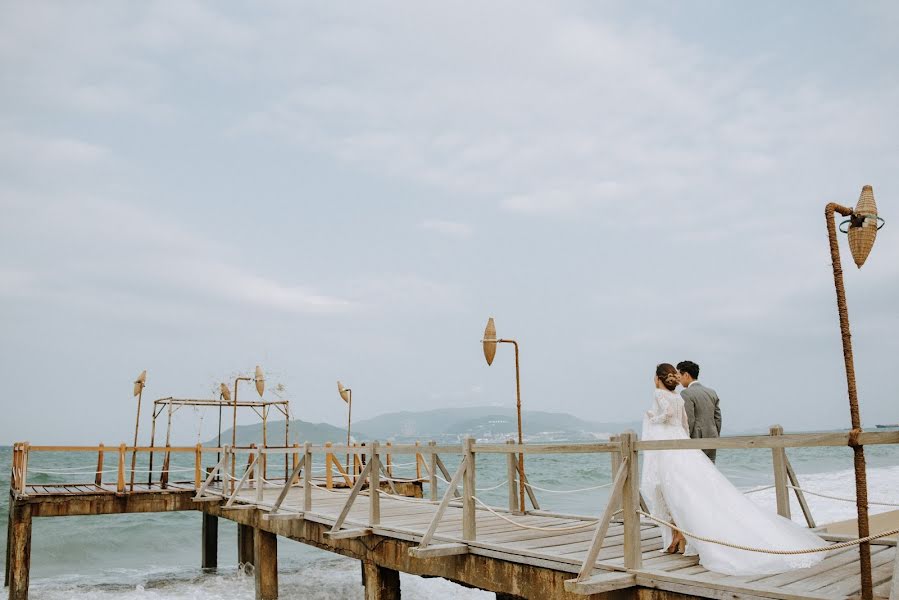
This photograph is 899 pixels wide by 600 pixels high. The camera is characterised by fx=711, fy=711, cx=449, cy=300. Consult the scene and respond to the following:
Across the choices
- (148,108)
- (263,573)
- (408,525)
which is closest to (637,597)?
(408,525)

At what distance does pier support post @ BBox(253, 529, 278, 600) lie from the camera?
45.2ft

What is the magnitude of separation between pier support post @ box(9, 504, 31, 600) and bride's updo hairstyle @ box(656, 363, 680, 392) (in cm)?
1466

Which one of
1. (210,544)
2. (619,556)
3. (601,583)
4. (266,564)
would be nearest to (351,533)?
(619,556)

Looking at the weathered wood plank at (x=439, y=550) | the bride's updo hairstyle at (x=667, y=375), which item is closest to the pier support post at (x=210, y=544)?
the weathered wood plank at (x=439, y=550)

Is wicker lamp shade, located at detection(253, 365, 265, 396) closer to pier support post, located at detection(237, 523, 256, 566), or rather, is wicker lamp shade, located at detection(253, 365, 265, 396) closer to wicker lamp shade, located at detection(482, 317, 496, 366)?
pier support post, located at detection(237, 523, 256, 566)

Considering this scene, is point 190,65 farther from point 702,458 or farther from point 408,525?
point 702,458

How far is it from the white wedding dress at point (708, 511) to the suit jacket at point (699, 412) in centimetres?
113

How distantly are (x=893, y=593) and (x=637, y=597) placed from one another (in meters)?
2.03

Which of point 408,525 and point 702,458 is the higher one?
point 702,458

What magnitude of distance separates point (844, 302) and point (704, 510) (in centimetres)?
227

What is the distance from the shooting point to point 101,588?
65.4 feet

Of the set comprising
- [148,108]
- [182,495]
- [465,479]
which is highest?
[148,108]

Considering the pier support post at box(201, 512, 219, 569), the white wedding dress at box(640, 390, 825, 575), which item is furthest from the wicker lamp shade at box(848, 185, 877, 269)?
the pier support post at box(201, 512, 219, 569)

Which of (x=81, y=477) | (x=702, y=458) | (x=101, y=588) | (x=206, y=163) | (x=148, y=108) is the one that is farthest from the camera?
(x=81, y=477)
